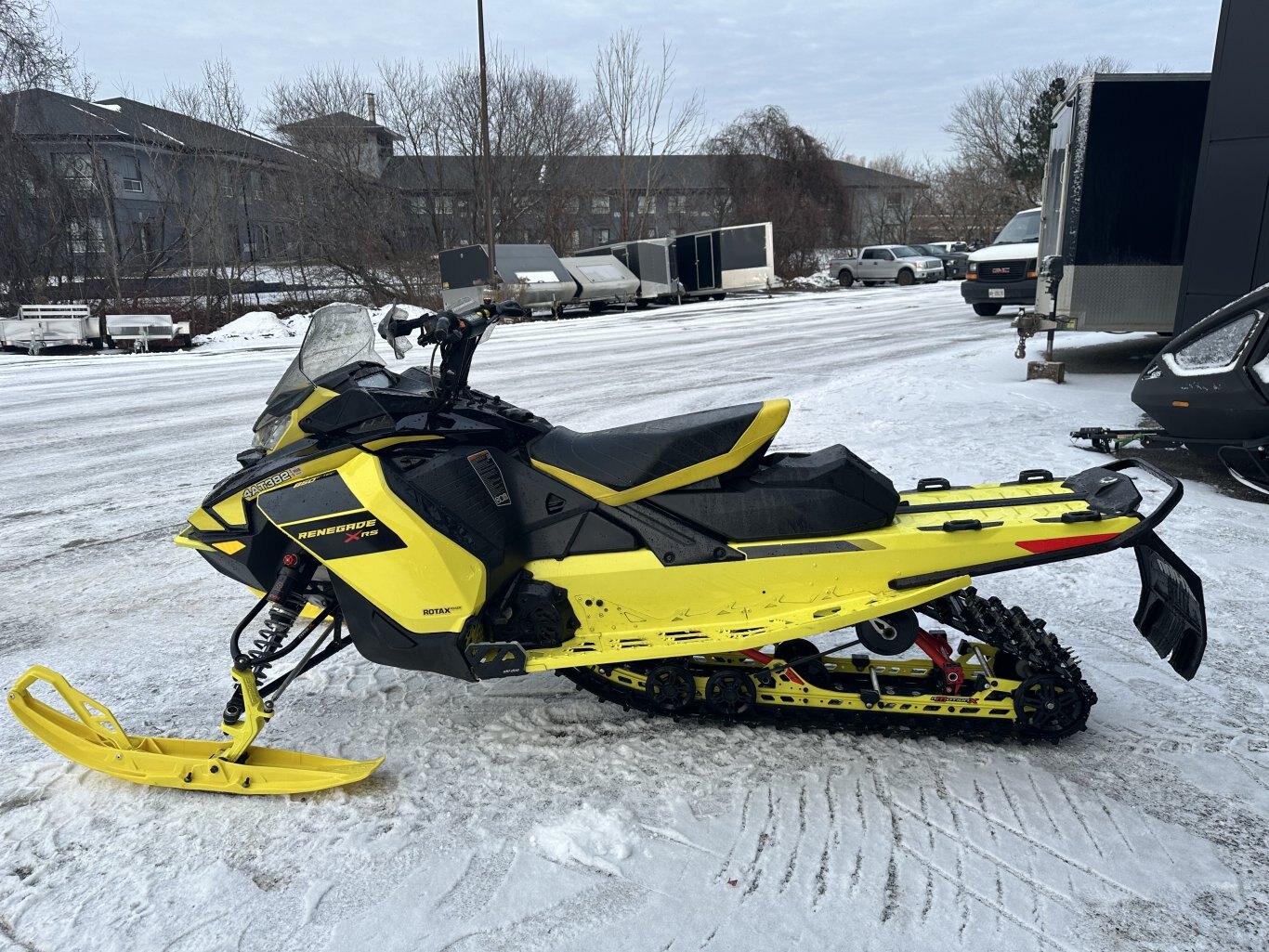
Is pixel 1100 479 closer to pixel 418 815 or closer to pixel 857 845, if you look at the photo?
pixel 857 845

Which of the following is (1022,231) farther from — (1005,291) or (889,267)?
(889,267)

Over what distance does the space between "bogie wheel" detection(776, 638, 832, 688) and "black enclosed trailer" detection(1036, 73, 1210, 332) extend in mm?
7655

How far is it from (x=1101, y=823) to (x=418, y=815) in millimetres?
1925

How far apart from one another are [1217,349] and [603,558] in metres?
4.50

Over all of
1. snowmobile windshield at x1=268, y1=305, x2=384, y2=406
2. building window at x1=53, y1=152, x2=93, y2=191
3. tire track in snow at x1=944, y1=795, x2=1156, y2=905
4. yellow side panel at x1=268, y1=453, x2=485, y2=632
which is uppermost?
building window at x1=53, y1=152, x2=93, y2=191

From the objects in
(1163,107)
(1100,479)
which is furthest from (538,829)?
(1163,107)

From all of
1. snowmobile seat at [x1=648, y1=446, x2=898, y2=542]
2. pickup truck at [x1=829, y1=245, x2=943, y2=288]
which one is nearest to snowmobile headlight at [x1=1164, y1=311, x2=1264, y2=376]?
snowmobile seat at [x1=648, y1=446, x2=898, y2=542]

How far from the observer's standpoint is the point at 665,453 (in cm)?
250

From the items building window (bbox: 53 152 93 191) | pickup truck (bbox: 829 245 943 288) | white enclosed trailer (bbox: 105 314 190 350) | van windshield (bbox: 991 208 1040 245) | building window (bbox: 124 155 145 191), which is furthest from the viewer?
pickup truck (bbox: 829 245 943 288)

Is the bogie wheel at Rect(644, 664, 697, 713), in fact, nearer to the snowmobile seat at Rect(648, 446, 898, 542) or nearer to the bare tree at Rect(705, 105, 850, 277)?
the snowmobile seat at Rect(648, 446, 898, 542)

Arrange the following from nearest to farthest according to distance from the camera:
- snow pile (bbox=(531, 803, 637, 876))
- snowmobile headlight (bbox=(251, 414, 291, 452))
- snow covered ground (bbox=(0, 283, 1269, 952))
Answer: snow covered ground (bbox=(0, 283, 1269, 952)) < snow pile (bbox=(531, 803, 637, 876)) < snowmobile headlight (bbox=(251, 414, 291, 452))

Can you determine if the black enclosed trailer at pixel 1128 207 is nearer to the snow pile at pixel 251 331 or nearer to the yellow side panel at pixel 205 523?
the yellow side panel at pixel 205 523

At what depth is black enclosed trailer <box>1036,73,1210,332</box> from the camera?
28.0 feet

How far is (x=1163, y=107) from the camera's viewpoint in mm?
8500
